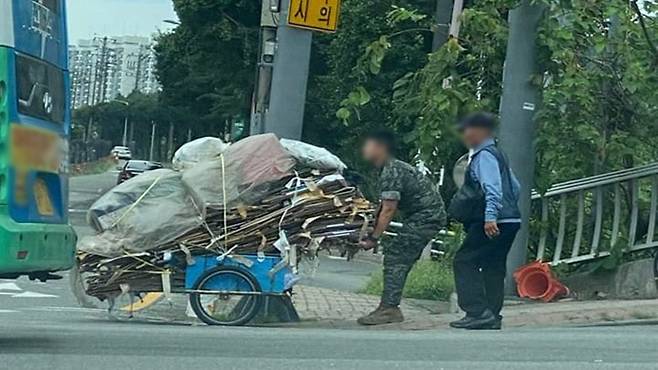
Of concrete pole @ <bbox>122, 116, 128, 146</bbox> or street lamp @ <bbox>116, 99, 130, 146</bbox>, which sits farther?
concrete pole @ <bbox>122, 116, 128, 146</bbox>

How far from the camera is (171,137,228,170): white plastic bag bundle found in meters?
11.6

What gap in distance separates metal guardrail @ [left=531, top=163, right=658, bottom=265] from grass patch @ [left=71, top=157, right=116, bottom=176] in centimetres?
6656

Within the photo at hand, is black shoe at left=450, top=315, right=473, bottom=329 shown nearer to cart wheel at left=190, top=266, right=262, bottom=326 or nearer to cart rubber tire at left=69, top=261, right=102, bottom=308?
cart wheel at left=190, top=266, right=262, bottom=326

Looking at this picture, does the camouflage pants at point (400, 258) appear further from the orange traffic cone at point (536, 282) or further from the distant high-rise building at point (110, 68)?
the distant high-rise building at point (110, 68)

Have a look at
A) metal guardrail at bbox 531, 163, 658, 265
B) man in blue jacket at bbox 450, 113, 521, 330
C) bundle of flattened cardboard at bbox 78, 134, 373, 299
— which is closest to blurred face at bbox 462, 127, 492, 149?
man in blue jacket at bbox 450, 113, 521, 330

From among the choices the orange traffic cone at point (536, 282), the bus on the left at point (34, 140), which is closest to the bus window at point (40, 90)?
the bus on the left at point (34, 140)

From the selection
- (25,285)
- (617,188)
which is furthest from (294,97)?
(25,285)

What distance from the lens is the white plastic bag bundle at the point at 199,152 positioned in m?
11.6

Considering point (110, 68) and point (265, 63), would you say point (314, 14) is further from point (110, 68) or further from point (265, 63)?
point (110, 68)

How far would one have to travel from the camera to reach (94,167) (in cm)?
8969

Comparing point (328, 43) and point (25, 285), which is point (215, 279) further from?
point (328, 43)

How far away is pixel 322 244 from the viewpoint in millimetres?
11102

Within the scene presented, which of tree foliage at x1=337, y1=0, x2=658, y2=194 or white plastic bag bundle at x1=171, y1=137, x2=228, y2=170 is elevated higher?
tree foliage at x1=337, y1=0, x2=658, y2=194

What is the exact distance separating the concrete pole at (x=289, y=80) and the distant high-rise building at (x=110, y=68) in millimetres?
90124
